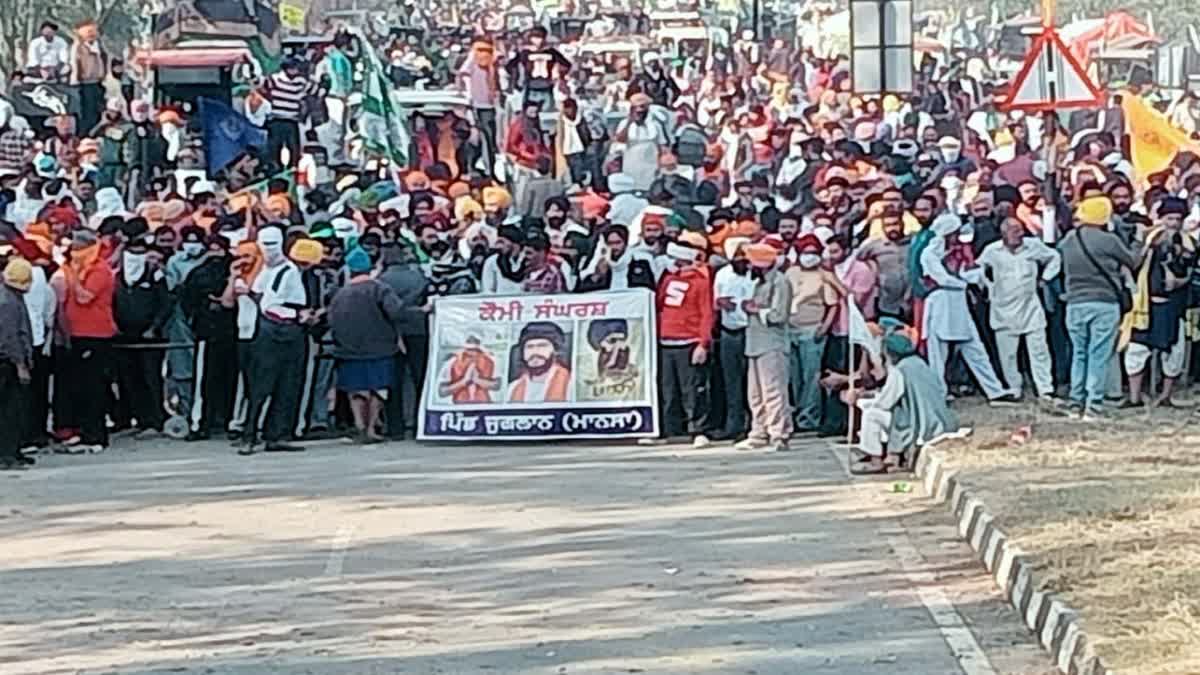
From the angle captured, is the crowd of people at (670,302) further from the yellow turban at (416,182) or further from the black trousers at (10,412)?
the yellow turban at (416,182)

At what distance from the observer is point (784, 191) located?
27.0m

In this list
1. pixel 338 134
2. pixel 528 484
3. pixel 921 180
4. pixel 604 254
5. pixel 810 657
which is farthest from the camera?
pixel 338 134

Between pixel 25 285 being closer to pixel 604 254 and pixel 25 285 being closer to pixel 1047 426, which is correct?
pixel 604 254

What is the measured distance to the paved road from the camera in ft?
41.4

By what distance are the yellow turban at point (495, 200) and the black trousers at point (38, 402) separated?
513cm

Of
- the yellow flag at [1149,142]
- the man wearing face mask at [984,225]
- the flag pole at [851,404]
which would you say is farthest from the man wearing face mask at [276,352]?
the yellow flag at [1149,142]

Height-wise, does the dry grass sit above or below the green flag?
below

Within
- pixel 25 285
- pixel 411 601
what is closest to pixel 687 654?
pixel 411 601

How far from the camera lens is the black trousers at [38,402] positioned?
70.9 feet

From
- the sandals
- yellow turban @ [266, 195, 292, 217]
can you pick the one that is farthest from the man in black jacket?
the sandals

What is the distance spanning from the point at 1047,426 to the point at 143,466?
719cm

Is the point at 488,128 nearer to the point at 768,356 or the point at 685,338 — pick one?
the point at 685,338

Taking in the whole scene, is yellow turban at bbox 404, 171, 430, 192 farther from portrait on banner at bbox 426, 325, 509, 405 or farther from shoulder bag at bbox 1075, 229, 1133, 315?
shoulder bag at bbox 1075, 229, 1133, 315

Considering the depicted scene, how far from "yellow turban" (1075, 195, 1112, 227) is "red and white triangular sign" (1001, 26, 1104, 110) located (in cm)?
216
